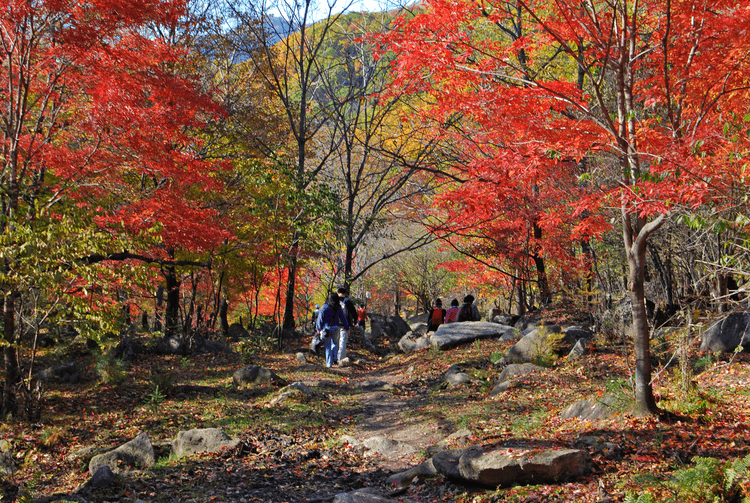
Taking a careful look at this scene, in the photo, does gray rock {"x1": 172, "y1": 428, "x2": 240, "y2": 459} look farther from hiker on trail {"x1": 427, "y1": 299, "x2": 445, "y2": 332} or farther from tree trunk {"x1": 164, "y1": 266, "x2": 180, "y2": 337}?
A: hiker on trail {"x1": 427, "y1": 299, "x2": 445, "y2": 332}

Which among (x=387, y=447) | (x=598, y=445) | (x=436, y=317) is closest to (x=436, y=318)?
(x=436, y=317)

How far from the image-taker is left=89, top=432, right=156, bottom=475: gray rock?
5.51m

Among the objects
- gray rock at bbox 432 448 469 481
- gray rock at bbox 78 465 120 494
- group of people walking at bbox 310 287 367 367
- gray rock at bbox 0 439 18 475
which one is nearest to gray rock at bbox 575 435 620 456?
gray rock at bbox 432 448 469 481

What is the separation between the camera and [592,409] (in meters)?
5.41

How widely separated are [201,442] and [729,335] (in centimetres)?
781

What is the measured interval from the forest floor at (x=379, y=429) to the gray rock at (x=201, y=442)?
0.46ft

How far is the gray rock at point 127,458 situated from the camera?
18.1 ft

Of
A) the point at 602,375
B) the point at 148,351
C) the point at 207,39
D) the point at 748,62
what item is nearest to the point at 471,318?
the point at 602,375

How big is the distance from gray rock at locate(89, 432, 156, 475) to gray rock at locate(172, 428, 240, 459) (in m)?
0.30

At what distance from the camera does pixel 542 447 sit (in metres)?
4.30

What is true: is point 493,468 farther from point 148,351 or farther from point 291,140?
point 291,140

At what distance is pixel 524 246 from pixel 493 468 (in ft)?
33.9

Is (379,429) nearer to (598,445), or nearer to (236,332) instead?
(598,445)

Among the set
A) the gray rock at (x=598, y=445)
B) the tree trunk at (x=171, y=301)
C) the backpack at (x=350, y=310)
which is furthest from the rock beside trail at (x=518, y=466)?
the tree trunk at (x=171, y=301)
